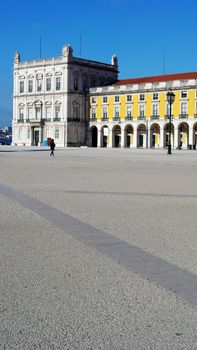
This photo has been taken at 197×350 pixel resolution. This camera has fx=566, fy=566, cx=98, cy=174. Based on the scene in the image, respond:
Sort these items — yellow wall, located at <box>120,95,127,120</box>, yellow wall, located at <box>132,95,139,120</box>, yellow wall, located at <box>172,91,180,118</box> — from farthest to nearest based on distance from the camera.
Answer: yellow wall, located at <box>120,95,127,120</box>, yellow wall, located at <box>132,95,139,120</box>, yellow wall, located at <box>172,91,180,118</box>

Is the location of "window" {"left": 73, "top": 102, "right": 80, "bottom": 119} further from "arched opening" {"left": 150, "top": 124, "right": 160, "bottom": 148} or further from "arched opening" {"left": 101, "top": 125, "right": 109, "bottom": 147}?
"arched opening" {"left": 150, "top": 124, "right": 160, "bottom": 148}

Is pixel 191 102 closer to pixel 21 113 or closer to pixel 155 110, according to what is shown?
pixel 155 110

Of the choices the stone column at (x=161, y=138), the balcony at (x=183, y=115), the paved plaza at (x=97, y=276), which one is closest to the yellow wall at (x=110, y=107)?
the stone column at (x=161, y=138)

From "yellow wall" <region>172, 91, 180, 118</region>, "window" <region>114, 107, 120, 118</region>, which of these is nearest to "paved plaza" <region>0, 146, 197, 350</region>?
"yellow wall" <region>172, 91, 180, 118</region>

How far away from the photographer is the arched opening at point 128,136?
88.1 meters

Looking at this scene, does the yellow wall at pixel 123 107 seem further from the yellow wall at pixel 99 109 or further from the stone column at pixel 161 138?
the stone column at pixel 161 138

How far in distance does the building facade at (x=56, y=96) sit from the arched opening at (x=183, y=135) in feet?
61.7

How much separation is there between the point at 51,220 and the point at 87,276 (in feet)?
10.2

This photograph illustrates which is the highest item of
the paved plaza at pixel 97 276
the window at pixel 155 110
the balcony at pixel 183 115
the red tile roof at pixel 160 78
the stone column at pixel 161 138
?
the red tile roof at pixel 160 78

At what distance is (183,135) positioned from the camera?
268 ft

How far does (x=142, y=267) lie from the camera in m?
5.23

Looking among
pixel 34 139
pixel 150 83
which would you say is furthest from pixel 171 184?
pixel 34 139

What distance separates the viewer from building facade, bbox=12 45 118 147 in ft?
306

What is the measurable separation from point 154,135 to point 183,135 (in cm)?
516
